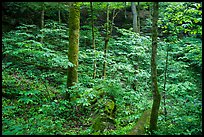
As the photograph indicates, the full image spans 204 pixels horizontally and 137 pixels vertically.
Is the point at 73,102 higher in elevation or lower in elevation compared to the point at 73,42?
lower

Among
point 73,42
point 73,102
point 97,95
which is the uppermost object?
point 73,42

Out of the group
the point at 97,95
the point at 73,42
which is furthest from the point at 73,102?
the point at 73,42

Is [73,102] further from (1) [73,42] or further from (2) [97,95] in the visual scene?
(1) [73,42]

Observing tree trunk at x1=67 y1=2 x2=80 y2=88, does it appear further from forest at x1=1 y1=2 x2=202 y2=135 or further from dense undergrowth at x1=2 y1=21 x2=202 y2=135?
dense undergrowth at x1=2 y1=21 x2=202 y2=135

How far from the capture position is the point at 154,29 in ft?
15.9

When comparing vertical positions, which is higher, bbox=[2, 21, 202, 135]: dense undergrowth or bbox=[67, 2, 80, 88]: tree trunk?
bbox=[67, 2, 80, 88]: tree trunk

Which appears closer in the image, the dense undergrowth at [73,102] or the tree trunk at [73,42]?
the dense undergrowth at [73,102]

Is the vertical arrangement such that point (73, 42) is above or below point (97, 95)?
above

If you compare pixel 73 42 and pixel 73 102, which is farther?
pixel 73 42

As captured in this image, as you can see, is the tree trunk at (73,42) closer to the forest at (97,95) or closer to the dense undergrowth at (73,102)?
the forest at (97,95)

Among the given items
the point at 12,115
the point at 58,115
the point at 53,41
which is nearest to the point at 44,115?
the point at 58,115

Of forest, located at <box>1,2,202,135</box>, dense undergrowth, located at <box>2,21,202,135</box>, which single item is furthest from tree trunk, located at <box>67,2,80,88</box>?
dense undergrowth, located at <box>2,21,202,135</box>

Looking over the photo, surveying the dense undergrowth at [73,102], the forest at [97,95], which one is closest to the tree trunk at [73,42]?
the forest at [97,95]

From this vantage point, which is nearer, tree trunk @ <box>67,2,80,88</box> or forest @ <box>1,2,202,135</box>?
forest @ <box>1,2,202,135</box>
